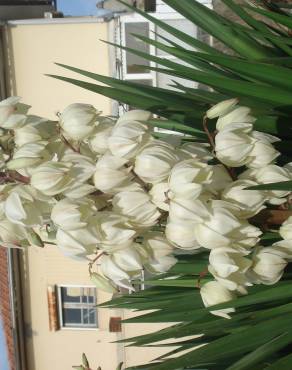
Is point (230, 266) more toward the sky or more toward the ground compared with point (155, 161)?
more toward the ground

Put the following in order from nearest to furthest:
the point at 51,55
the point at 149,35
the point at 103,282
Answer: the point at 103,282, the point at 149,35, the point at 51,55

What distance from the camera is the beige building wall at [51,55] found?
5.30 meters

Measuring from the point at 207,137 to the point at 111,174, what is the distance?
14.3 inches

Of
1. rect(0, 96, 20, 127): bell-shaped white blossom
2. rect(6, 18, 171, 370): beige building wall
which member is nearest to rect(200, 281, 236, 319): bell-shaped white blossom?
rect(0, 96, 20, 127): bell-shaped white blossom

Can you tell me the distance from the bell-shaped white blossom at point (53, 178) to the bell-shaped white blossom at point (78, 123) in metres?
0.08

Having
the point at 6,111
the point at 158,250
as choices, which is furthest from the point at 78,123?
the point at 158,250

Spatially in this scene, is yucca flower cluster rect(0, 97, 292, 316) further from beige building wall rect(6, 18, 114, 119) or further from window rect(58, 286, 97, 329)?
window rect(58, 286, 97, 329)

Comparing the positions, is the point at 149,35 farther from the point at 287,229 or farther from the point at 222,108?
the point at 287,229

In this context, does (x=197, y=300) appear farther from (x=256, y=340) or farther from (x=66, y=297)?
(x=66, y=297)

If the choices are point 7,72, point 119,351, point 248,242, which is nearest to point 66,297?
point 119,351

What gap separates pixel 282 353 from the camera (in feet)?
4.54

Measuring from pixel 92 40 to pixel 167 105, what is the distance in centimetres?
423

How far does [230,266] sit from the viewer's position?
3.24 feet

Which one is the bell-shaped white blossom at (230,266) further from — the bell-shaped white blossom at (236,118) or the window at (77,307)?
the window at (77,307)
